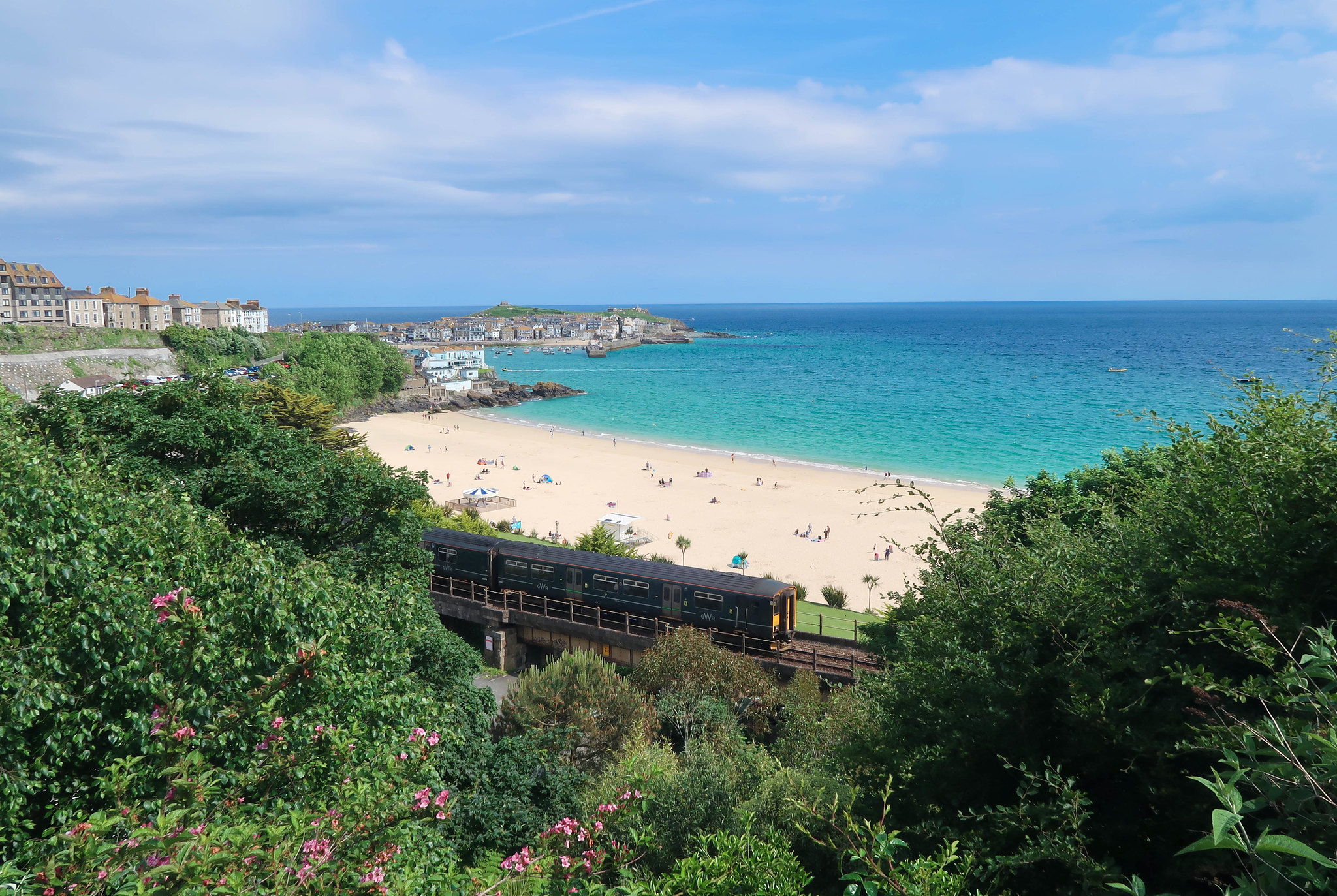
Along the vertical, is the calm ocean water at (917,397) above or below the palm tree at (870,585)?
above

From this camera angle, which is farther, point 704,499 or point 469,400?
point 469,400

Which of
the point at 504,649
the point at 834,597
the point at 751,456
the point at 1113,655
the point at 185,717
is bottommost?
the point at 834,597

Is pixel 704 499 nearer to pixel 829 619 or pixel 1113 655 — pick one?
pixel 829 619

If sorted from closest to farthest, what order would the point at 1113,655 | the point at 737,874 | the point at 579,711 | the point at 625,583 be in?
the point at 737,874
the point at 1113,655
the point at 579,711
the point at 625,583

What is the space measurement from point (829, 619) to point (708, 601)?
5.08 m

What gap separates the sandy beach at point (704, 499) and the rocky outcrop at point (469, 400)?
Answer: 14.4 m

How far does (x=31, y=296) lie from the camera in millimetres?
94812

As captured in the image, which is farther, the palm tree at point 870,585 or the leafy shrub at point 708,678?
the palm tree at point 870,585

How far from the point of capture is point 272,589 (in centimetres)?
736

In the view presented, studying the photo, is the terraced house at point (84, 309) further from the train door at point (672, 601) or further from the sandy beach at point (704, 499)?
the train door at point (672, 601)

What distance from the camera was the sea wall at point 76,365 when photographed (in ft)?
182

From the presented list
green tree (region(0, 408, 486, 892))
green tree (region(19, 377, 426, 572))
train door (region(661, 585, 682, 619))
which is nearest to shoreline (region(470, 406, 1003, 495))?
train door (region(661, 585, 682, 619))

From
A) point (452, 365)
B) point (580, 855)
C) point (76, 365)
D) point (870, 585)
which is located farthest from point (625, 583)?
point (452, 365)

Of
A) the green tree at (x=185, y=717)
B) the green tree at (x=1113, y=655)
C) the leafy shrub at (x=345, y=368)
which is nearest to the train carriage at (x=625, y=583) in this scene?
the green tree at (x=1113, y=655)
